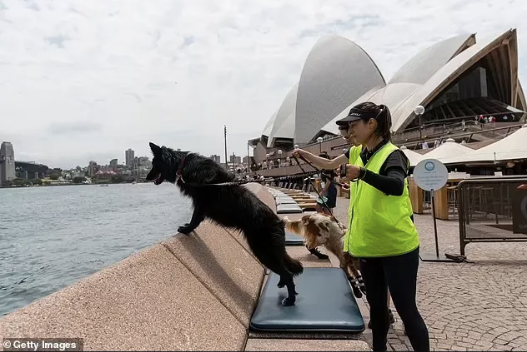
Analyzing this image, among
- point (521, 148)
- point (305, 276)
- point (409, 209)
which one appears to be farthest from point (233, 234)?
point (521, 148)

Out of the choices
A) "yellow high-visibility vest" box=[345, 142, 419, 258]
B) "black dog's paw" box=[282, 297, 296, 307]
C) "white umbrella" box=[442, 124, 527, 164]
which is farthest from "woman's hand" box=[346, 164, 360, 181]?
"white umbrella" box=[442, 124, 527, 164]

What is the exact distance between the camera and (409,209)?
97.4 inches

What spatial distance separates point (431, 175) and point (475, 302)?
312cm

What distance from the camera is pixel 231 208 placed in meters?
3.09

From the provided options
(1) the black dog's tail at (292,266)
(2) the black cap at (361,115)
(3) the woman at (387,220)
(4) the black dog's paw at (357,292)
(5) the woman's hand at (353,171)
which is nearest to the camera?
(5) the woman's hand at (353,171)

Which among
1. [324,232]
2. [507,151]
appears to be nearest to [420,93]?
[507,151]

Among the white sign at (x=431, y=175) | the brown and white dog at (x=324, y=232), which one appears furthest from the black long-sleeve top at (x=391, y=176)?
the white sign at (x=431, y=175)

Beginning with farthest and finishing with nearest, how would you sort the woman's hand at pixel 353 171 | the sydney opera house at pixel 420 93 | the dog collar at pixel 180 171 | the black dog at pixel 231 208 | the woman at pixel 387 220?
the sydney opera house at pixel 420 93 → the dog collar at pixel 180 171 → the black dog at pixel 231 208 → the woman at pixel 387 220 → the woman's hand at pixel 353 171

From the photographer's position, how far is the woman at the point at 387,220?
2.35m

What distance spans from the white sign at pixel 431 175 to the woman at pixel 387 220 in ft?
15.7

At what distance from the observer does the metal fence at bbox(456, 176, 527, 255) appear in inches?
257

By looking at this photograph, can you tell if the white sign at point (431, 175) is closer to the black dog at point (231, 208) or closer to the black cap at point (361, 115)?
the black dog at point (231, 208)

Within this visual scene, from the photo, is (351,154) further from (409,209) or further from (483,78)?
(483,78)

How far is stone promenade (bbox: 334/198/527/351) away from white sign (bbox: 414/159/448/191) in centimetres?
124
